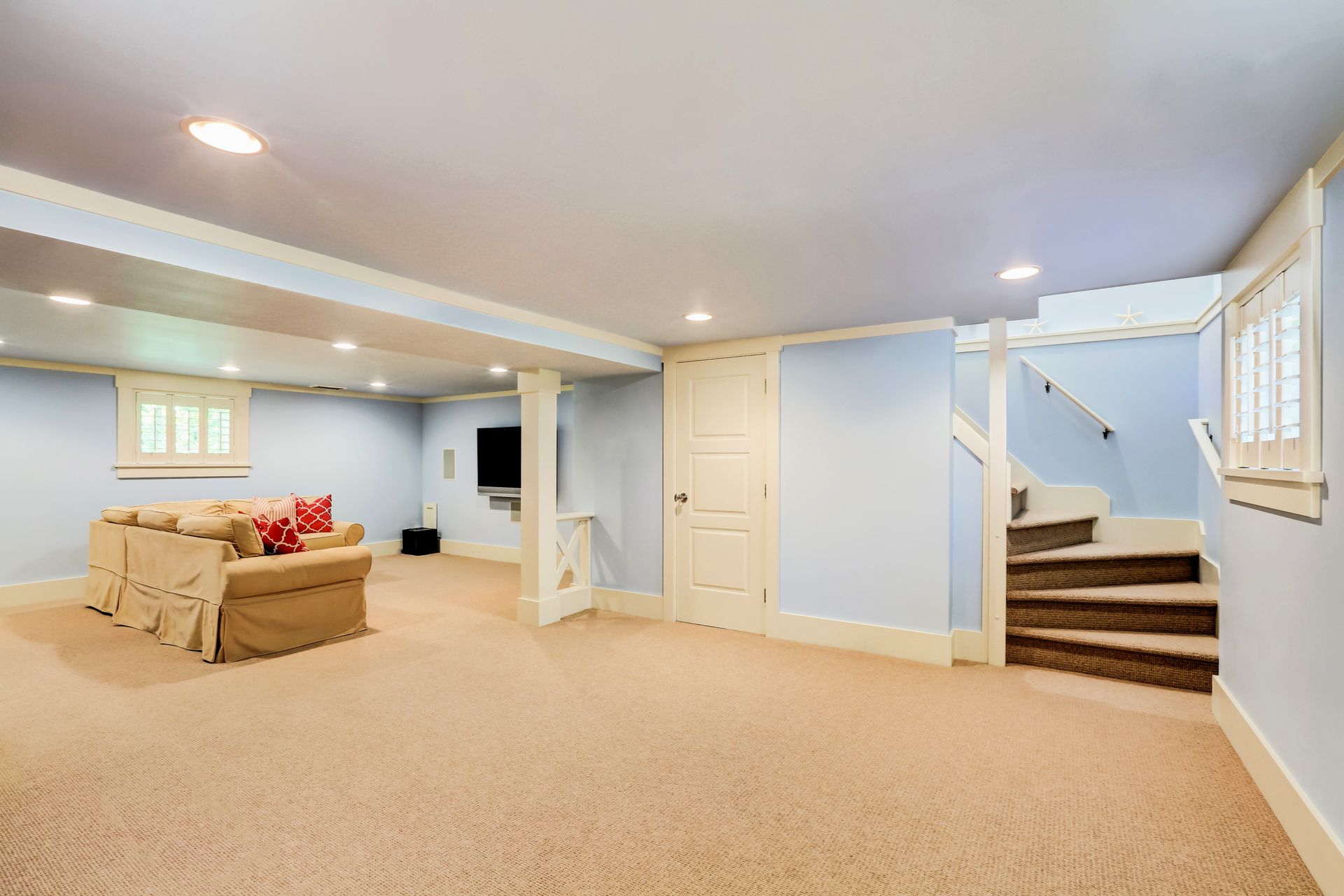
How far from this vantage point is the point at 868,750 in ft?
9.15

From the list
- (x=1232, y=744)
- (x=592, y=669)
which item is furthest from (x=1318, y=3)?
(x=592, y=669)

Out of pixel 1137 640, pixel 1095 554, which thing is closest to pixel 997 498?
pixel 1095 554

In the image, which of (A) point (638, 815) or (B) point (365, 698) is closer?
(A) point (638, 815)

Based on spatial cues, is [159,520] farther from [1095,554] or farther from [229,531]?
[1095,554]

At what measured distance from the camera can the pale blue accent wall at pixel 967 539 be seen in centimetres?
405

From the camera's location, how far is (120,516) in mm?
5113

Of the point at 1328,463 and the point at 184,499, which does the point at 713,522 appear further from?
the point at 184,499

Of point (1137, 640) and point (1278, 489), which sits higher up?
point (1278, 489)

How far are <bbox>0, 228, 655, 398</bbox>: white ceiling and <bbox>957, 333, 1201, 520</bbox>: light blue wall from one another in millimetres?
3384

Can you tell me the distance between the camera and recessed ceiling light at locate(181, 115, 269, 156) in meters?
1.65

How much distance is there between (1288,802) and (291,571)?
5.19 metres

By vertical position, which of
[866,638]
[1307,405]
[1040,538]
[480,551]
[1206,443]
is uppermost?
[1307,405]

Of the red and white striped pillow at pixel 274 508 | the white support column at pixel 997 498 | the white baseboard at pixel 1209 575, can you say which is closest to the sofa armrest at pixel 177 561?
the red and white striped pillow at pixel 274 508

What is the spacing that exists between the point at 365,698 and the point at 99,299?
2.27 meters
